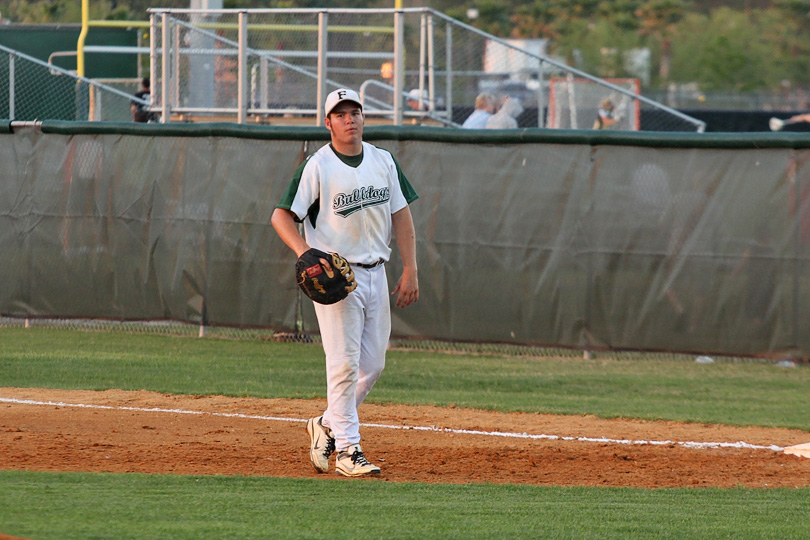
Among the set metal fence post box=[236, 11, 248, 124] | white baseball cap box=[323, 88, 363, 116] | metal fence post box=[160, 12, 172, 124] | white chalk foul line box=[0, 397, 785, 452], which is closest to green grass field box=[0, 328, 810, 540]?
white chalk foul line box=[0, 397, 785, 452]

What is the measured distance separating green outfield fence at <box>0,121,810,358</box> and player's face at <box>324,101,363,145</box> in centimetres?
495

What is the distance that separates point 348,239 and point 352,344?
0.54 meters

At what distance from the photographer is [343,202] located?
5.78 m

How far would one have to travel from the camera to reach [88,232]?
463 inches

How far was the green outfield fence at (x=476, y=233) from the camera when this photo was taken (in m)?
9.95

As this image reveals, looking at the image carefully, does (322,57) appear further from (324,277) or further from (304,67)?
(324,277)

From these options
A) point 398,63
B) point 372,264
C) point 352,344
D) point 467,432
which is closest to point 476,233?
point 398,63

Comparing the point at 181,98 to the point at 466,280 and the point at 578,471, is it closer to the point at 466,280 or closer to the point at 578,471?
the point at 466,280

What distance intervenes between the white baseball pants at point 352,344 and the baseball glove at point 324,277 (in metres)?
0.12

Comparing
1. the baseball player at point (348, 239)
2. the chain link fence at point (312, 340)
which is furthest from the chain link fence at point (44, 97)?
the baseball player at point (348, 239)

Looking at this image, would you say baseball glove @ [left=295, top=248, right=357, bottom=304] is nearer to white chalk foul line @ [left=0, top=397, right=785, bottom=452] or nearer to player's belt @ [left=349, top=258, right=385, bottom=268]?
player's belt @ [left=349, top=258, right=385, bottom=268]

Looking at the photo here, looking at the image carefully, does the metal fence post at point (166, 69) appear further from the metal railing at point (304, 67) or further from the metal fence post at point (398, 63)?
the metal fence post at point (398, 63)

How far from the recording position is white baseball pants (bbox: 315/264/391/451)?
5.82m

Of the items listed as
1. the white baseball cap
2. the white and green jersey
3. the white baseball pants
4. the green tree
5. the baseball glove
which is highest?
the green tree
